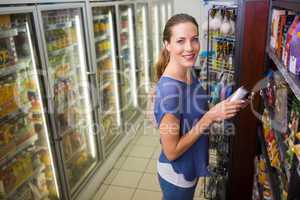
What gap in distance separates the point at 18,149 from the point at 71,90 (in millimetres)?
949

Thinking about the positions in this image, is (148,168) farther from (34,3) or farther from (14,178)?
(34,3)

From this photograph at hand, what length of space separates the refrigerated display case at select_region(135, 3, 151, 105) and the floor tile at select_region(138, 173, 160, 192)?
1.99 meters

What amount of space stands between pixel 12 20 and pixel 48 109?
28.8 inches

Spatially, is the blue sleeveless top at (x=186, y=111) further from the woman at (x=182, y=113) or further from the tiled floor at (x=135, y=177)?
the tiled floor at (x=135, y=177)

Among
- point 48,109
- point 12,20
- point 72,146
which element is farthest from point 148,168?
point 12,20

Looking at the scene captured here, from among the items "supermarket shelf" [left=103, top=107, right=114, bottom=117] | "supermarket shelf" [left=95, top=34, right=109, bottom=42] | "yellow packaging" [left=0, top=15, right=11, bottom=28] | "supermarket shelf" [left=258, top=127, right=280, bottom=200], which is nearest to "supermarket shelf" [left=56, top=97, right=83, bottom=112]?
"supermarket shelf" [left=103, top=107, right=114, bottom=117]

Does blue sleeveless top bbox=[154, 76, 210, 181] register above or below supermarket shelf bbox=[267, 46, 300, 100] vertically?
below

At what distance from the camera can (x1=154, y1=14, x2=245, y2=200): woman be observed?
1458mm

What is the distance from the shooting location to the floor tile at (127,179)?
3.24 metres

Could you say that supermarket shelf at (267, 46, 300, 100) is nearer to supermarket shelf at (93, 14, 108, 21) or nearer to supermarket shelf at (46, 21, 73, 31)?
supermarket shelf at (46, 21, 73, 31)

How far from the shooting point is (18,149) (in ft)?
7.04

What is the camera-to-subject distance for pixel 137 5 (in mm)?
4465

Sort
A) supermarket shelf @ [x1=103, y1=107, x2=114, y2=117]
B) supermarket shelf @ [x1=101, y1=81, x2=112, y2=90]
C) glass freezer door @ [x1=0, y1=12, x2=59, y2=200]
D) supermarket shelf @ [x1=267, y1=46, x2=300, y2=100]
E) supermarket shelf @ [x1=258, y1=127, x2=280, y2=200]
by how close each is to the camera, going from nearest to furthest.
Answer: supermarket shelf @ [x1=267, y1=46, x2=300, y2=100], supermarket shelf @ [x1=258, y1=127, x2=280, y2=200], glass freezer door @ [x1=0, y1=12, x2=59, y2=200], supermarket shelf @ [x1=101, y1=81, x2=112, y2=90], supermarket shelf @ [x1=103, y1=107, x2=114, y2=117]

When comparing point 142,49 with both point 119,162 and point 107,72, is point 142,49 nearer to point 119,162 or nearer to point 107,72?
point 107,72
